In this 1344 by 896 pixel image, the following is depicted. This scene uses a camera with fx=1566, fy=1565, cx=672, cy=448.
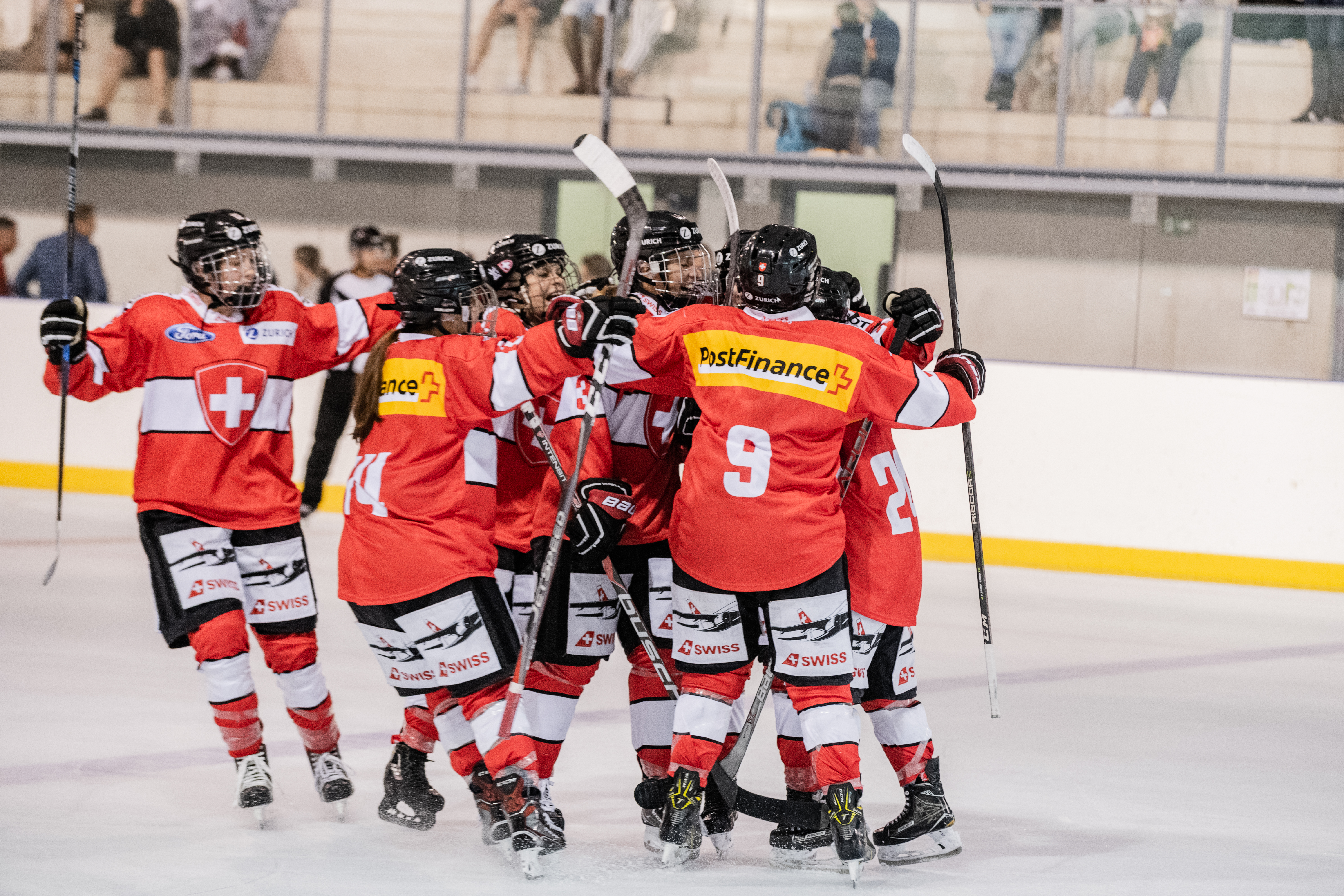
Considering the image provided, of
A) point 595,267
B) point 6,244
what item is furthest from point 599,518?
point 6,244

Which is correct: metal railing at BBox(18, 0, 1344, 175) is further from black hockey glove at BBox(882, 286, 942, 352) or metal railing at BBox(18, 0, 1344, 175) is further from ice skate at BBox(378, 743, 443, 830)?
ice skate at BBox(378, 743, 443, 830)

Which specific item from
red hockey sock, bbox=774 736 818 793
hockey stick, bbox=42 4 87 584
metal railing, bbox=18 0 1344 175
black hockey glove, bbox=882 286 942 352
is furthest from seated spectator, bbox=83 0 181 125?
red hockey sock, bbox=774 736 818 793

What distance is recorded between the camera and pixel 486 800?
10.7 ft

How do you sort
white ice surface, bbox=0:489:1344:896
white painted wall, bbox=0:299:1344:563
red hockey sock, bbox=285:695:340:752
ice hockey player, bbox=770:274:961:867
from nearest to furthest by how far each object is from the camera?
white ice surface, bbox=0:489:1344:896 → ice hockey player, bbox=770:274:961:867 → red hockey sock, bbox=285:695:340:752 → white painted wall, bbox=0:299:1344:563

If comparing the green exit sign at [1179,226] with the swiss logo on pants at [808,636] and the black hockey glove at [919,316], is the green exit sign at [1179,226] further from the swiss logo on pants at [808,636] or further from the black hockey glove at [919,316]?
the swiss logo on pants at [808,636]

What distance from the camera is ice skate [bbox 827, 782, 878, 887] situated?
302 centimetres

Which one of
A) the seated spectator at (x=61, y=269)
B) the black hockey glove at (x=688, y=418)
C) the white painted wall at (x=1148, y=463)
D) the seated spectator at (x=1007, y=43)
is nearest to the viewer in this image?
the black hockey glove at (x=688, y=418)

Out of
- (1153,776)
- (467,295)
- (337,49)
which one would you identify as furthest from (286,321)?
(337,49)

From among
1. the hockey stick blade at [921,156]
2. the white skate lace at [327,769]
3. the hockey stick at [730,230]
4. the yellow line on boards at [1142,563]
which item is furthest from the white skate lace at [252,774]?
the yellow line on boards at [1142,563]

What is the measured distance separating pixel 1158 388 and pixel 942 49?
237cm

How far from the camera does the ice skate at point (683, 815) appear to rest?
307cm

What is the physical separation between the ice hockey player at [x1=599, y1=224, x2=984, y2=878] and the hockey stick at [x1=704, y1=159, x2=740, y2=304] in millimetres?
94

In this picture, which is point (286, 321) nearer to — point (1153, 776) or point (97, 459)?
point (1153, 776)

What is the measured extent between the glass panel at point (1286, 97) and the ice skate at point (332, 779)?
659cm
